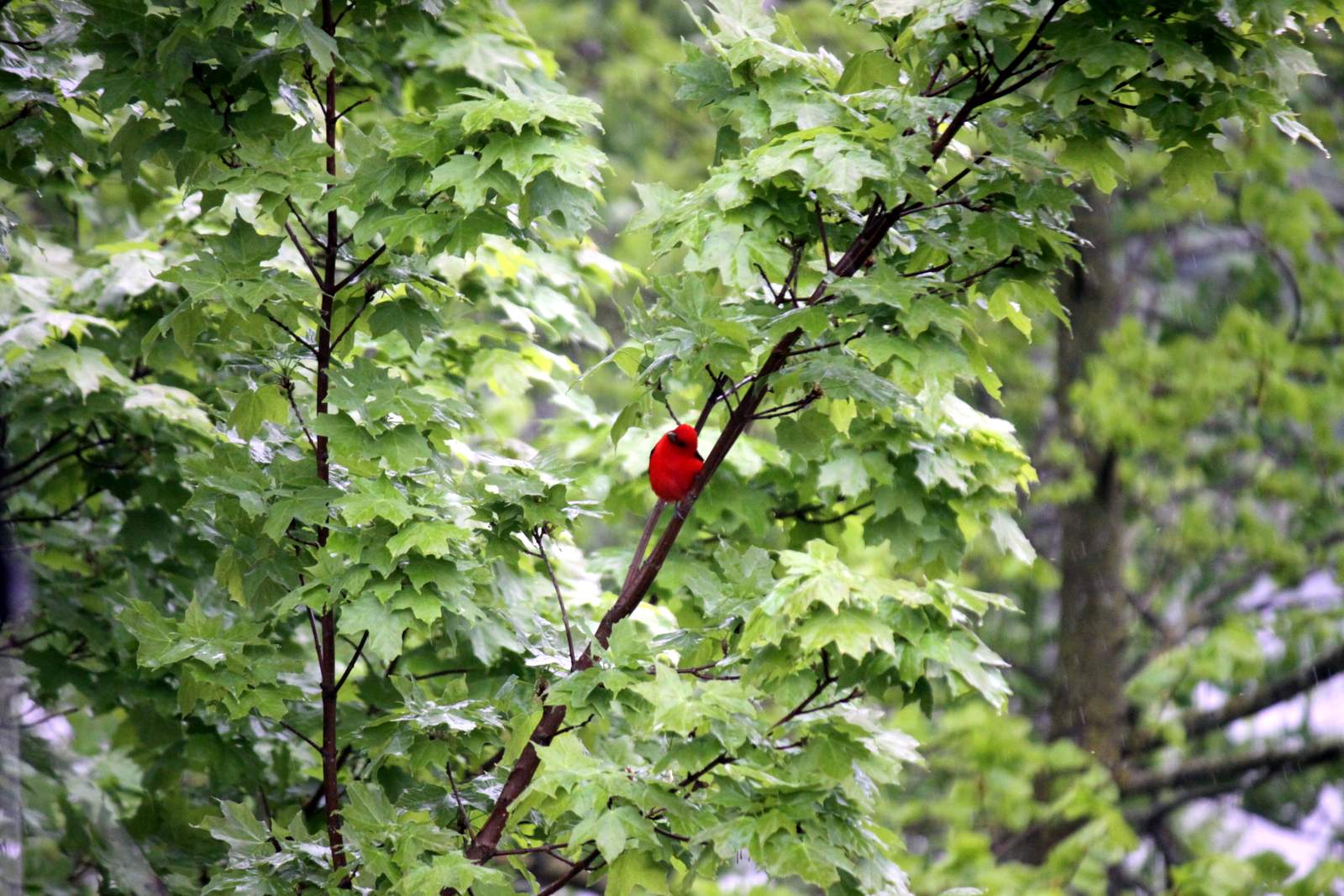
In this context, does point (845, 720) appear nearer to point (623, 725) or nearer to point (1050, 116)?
point (623, 725)

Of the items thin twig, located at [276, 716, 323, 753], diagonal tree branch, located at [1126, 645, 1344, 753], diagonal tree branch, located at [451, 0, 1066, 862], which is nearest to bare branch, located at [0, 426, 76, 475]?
thin twig, located at [276, 716, 323, 753]

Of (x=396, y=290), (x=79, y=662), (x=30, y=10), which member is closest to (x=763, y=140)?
(x=396, y=290)

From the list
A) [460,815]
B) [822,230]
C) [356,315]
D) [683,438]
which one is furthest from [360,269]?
[460,815]

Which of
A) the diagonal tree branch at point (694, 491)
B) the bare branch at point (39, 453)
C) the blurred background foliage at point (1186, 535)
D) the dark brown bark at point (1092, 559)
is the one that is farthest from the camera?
the dark brown bark at point (1092, 559)

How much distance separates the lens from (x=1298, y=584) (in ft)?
24.0

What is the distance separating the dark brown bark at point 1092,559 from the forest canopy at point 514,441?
2469 millimetres

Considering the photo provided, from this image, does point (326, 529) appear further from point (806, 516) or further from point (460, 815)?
point (806, 516)

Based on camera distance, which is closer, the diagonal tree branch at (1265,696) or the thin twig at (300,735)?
the thin twig at (300,735)

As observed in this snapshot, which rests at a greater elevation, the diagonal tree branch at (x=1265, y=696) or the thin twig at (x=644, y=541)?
the thin twig at (x=644, y=541)

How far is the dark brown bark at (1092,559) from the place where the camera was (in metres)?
7.12

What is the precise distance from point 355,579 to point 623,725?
1104 mm

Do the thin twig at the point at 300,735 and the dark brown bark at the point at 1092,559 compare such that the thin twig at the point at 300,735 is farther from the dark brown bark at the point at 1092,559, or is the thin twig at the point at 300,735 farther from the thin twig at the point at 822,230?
the dark brown bark at the point at 1092,559

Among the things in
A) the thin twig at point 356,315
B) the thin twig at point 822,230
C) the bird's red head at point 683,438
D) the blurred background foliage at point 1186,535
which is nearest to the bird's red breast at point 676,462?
the bird's red head at point 683,438

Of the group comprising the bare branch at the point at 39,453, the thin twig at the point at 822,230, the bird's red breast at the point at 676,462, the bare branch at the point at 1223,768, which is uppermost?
the thin twig at the point at 822,230
